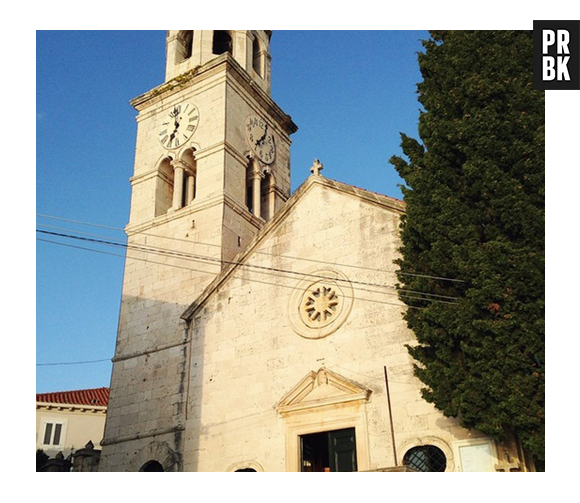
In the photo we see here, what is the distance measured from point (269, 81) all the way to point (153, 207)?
8161 millimetres

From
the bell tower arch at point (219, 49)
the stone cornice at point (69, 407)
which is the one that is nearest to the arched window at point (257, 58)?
the bell tower arch at point (219, 49)

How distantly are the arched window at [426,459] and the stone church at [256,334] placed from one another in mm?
29

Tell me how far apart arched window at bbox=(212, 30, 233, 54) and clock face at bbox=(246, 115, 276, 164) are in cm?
409

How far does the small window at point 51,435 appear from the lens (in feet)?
116

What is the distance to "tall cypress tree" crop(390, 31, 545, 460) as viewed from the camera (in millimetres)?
12523

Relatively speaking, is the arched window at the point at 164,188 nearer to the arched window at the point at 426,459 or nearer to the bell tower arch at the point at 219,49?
the bell tower arch at the point at 219,49

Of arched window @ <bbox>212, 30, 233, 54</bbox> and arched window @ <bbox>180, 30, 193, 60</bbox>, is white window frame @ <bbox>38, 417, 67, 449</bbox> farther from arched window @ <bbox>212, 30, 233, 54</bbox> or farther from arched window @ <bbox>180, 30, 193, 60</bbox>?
arched window @ <bbox>212, 30, 233, 54</bbox>

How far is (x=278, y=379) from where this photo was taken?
17.1 meters

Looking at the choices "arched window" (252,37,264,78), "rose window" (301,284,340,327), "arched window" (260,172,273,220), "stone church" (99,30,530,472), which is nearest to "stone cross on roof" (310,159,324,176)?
"stone church" (99,30,530,472)

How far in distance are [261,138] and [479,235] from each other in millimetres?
13838

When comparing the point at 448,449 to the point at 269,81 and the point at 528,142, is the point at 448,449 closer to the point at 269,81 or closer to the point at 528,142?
the point at 528,142

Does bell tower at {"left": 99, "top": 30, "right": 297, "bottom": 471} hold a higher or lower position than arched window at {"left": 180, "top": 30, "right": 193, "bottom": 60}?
lower

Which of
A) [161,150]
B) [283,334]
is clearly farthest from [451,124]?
[161,150]
